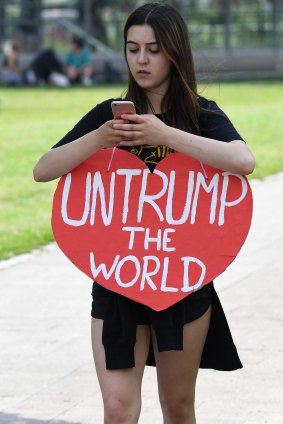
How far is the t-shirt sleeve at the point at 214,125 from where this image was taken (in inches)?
160

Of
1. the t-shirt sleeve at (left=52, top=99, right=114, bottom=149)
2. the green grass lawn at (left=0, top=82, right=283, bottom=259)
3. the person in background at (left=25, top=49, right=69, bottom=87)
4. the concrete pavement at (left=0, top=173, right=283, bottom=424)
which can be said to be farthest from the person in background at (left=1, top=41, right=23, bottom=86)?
the t-shirt sleeve at (left=52, top=99, right=114, bottom=149)

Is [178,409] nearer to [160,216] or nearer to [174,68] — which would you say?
[160,216]

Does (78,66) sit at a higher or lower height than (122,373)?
lower

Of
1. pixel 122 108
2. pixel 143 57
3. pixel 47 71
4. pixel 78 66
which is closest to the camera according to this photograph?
pixel 122 108

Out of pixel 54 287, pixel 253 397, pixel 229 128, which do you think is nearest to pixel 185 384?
pixel 229 128

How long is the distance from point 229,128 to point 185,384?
0.89 meters

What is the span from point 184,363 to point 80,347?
2696mm

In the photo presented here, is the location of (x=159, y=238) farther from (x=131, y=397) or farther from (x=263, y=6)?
(x=263, y=6)

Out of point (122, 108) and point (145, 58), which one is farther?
point (145, 58)

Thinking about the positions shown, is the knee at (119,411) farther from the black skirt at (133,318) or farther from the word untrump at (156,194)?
the word untrump at (156,194)

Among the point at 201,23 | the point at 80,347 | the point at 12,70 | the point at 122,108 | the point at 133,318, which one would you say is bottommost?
the point at 12,70

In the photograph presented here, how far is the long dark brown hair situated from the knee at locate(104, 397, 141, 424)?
945 mm

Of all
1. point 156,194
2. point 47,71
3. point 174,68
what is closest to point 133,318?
point 156,194

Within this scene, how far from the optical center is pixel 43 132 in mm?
20172
